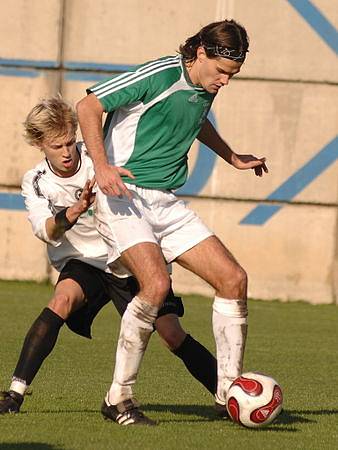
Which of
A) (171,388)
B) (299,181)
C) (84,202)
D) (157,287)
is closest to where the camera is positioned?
(157,287)

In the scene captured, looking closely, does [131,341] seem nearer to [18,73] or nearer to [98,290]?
[98,290]

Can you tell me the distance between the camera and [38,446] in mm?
5449

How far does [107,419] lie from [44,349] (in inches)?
19.8

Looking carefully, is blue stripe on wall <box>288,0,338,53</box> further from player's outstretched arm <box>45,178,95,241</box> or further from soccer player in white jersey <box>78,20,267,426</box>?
player's outstretched arm <box>45,178,95,241</box>

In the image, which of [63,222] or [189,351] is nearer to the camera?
[63,222]

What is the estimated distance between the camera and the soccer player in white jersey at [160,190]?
6.13 metres

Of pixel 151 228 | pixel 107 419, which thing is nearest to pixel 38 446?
pixel 107 419

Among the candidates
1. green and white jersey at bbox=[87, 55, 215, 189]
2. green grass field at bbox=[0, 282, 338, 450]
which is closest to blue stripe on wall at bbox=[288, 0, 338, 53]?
green grass field at bbox=[0, 282, 338, 450]

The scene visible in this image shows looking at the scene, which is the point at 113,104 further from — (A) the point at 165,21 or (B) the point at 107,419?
(A) the point at 165,21

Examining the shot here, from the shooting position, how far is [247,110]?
14555mm

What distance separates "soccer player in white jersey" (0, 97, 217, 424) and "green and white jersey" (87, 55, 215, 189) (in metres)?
0.38

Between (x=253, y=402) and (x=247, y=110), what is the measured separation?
8.70 m

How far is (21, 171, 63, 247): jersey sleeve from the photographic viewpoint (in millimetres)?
6512

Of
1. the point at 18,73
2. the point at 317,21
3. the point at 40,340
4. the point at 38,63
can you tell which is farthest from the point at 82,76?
the point at 40,340
